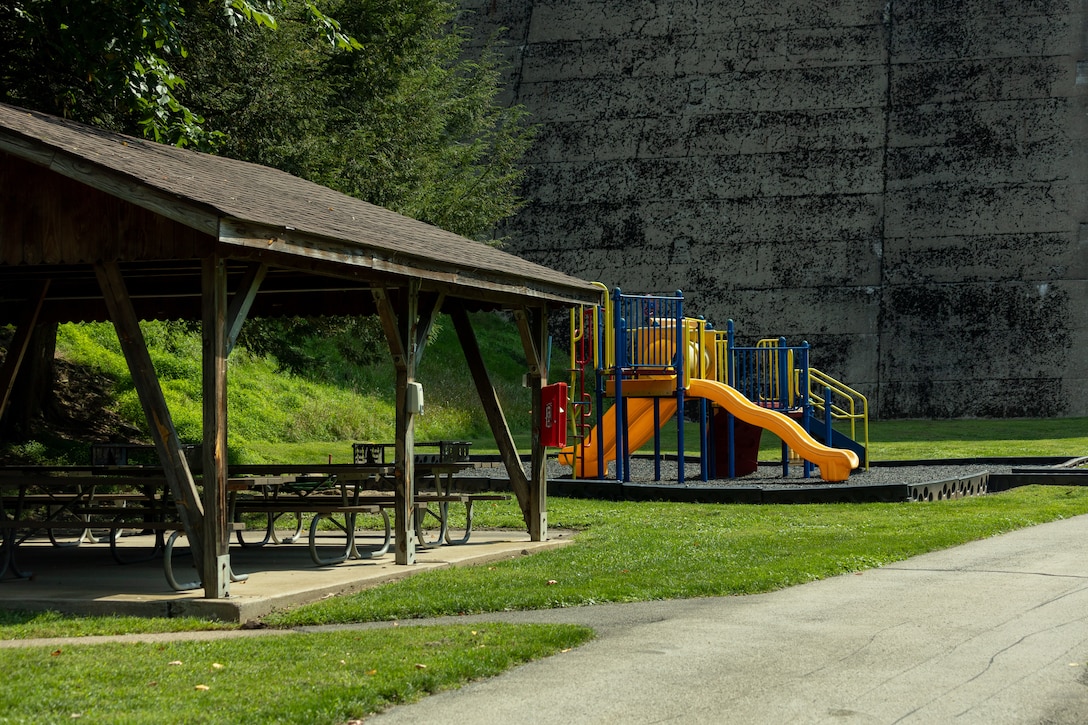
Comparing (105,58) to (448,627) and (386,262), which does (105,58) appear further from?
(448,627)

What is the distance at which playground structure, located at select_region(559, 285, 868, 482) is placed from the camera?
2030 cm

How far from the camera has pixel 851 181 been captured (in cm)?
3941

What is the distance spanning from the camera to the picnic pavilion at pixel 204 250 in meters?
9.34

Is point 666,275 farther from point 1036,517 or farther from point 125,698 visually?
point 125,698

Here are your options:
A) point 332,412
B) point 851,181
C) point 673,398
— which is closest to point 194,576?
point 673,398

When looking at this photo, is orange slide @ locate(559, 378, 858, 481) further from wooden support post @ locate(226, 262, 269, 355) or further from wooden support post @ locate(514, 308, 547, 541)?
wooden support post @ locate(226, 262, 269, 355)

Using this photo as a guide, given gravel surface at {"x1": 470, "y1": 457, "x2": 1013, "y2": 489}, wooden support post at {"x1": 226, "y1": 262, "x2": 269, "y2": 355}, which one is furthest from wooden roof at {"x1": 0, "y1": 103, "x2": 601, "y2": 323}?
gravel surface at {"x1": 470, "y1": 457, "x2": 1013, "y2": 489}

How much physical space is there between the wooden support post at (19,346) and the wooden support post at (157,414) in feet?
10.1

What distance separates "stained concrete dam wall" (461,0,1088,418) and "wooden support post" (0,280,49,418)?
2786cm

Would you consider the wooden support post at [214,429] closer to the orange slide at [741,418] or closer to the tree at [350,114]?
the orange slide at [741,418]

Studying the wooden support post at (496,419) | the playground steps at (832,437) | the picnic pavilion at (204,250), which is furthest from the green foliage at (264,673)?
the playground steps at (832,437)

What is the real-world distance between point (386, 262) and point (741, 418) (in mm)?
10839

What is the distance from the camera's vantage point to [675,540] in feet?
44.9

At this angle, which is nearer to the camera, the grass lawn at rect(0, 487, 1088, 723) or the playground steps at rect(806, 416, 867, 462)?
the grass lawn at rect(0, 487, 1088, 723)
